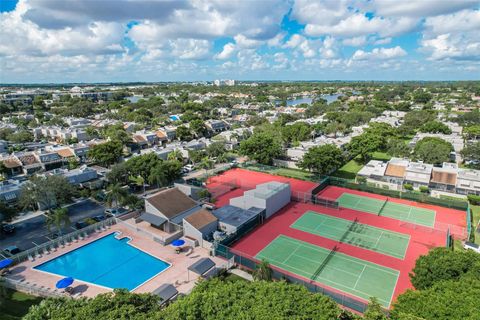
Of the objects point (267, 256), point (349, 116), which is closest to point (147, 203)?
point (267, 256)

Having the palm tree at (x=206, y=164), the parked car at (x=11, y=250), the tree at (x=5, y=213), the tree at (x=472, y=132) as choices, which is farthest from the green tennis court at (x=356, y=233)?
the tree at (x=472, y=132)

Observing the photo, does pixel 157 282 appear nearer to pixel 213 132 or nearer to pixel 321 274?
pixel 321 274

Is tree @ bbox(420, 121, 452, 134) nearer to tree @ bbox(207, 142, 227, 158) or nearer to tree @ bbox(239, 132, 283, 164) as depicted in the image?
tree @ bbox(239, 132, 283, 164)

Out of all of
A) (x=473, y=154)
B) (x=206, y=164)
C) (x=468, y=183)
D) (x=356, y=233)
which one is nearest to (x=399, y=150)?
(x=473, y=154)

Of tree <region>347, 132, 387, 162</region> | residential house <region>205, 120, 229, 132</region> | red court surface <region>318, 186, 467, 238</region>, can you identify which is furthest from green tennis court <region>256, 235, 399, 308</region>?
residential house <region>205, 120, 229, 132</region>

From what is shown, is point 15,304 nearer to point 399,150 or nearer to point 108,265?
point 108,265
